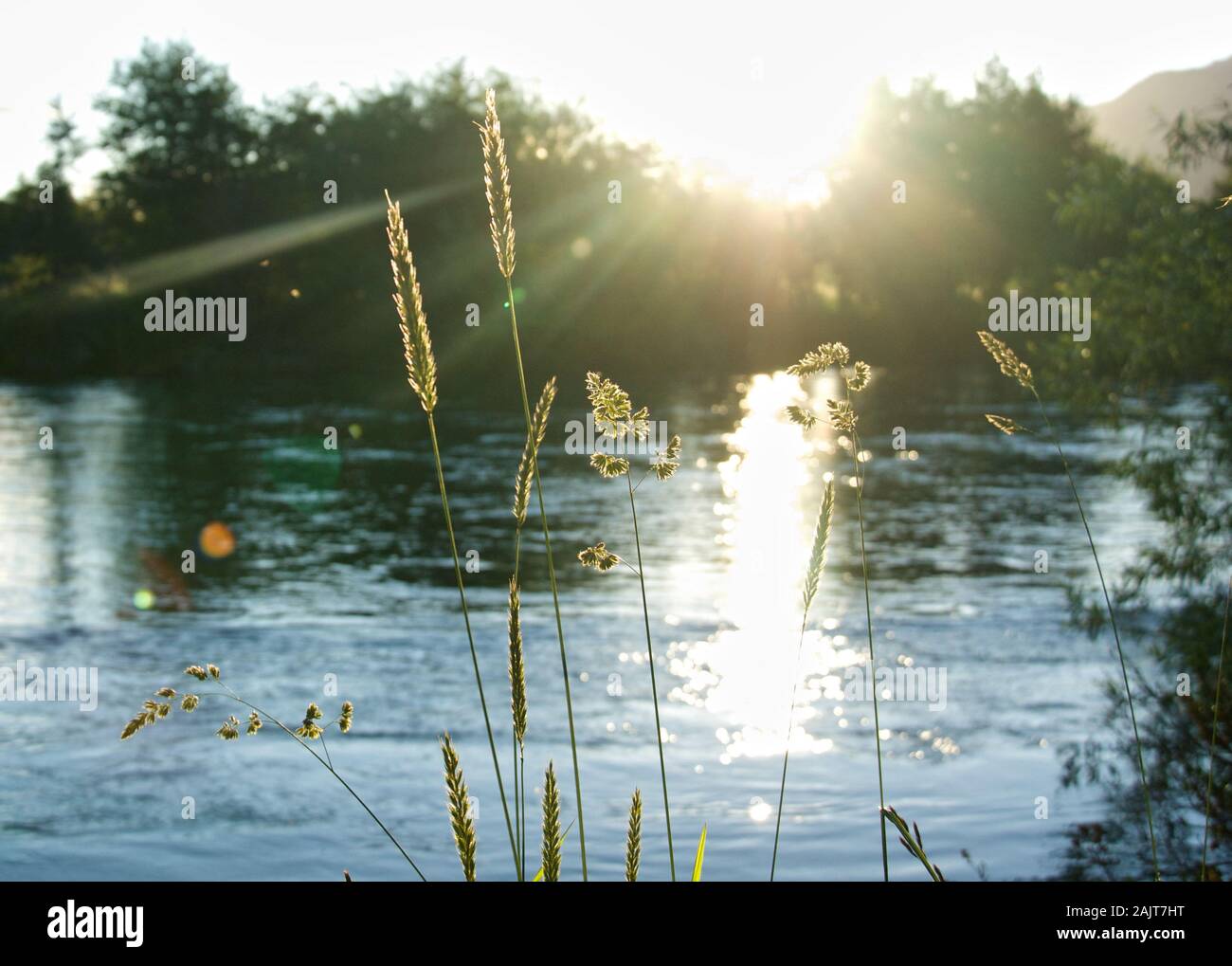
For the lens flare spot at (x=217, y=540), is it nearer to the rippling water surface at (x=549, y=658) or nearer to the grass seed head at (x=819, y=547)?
the rippling water surface at (x=549, y=658)

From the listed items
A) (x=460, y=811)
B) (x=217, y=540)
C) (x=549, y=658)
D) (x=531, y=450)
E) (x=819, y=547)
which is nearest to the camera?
(x=460, y=811)

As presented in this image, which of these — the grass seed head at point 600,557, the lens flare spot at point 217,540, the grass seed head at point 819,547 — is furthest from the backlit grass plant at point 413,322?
the lens flare spot at point 217,540

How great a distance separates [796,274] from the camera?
211ft

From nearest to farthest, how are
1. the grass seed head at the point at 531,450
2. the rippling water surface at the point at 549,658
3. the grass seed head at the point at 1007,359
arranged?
the grass seed head at the point at 531,450, the grass seed head at the point at 1007,359, the rippling water surface at the point at 549,658

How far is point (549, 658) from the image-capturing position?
42.0 ft

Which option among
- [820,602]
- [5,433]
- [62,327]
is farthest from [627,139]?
[820,602]

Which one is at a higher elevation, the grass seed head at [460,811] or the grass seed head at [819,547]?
the grass seed head at [819,547]

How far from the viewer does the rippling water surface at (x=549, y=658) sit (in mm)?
8031

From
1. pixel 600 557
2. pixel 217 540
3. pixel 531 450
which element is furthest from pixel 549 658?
pixel 531 450

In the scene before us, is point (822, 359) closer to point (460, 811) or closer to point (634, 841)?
point (634, 841)

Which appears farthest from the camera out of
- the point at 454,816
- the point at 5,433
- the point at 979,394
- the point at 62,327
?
the point at 62,327

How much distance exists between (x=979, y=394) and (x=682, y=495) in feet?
75.1
